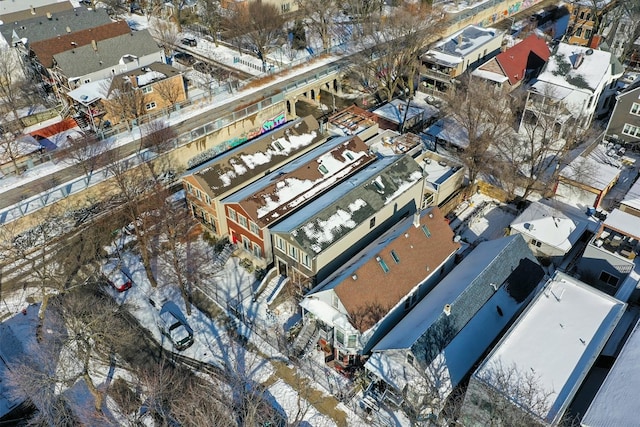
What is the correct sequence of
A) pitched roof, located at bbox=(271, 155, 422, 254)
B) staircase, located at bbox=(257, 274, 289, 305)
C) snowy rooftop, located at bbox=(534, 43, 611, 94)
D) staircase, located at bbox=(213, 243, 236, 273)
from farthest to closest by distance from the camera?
snowy rooftop, located at bbox=(534, 43, 611, 94) < staircase, located at bbox=(213, 243, 236, 273) < staircase, located at bbox=(257, 274, 289, 305) < pitched roof, located at bbox=(271, 155, 422, 254)

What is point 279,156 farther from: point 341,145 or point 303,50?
point 303,50

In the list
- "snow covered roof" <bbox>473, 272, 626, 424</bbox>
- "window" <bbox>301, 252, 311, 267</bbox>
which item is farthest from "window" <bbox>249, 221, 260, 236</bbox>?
"snow covered roof" <bbox>473, 272, 626, 424</bbox>

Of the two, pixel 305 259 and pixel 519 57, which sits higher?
pixel 519 57

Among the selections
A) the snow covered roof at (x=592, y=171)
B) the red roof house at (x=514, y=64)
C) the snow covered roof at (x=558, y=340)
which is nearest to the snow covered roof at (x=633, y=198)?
the snow covered roof at (x=592, y=171)

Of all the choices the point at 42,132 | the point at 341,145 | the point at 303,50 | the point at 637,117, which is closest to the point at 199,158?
the point at 341,145

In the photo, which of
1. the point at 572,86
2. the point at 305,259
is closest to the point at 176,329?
the point at 305,259

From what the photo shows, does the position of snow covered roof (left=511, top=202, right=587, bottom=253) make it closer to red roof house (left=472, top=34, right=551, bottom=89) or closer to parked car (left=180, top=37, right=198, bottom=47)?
red roof house (left=472, top=34, right=551, bottom=89)

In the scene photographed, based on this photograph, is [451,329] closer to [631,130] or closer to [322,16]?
[631,130]
